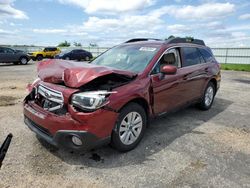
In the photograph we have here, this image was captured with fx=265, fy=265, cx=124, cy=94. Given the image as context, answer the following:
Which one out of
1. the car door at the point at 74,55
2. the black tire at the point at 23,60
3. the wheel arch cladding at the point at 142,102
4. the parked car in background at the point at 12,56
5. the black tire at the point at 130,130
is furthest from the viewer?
the car door at the point at 74,55

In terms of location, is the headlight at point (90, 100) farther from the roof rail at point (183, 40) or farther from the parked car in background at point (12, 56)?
the parked car in background at point (12, 56)

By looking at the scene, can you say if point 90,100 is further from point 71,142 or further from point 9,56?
point 9,56

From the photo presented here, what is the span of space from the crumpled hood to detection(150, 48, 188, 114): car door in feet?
1.90

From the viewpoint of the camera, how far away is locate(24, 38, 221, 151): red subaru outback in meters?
3.53

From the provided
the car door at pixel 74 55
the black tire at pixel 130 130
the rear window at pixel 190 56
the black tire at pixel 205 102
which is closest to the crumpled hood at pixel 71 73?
the black tire at pixel 130 130

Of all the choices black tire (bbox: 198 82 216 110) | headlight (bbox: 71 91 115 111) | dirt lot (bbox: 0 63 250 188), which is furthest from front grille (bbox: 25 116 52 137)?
black tire (bbox: 198 82 216 110)

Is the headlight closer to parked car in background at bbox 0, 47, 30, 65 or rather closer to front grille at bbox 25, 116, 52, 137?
front grille at bbox 25, 116, 52, 137

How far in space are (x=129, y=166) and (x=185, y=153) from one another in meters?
1.00

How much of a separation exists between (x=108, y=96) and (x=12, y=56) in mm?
20940

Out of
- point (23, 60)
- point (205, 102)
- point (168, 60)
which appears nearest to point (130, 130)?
point (168, 60)

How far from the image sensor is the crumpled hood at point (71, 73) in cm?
364

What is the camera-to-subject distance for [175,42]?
5.45 metres

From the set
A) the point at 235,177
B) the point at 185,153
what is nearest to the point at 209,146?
the point at 185,153

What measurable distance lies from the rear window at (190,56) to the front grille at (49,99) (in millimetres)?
2872
